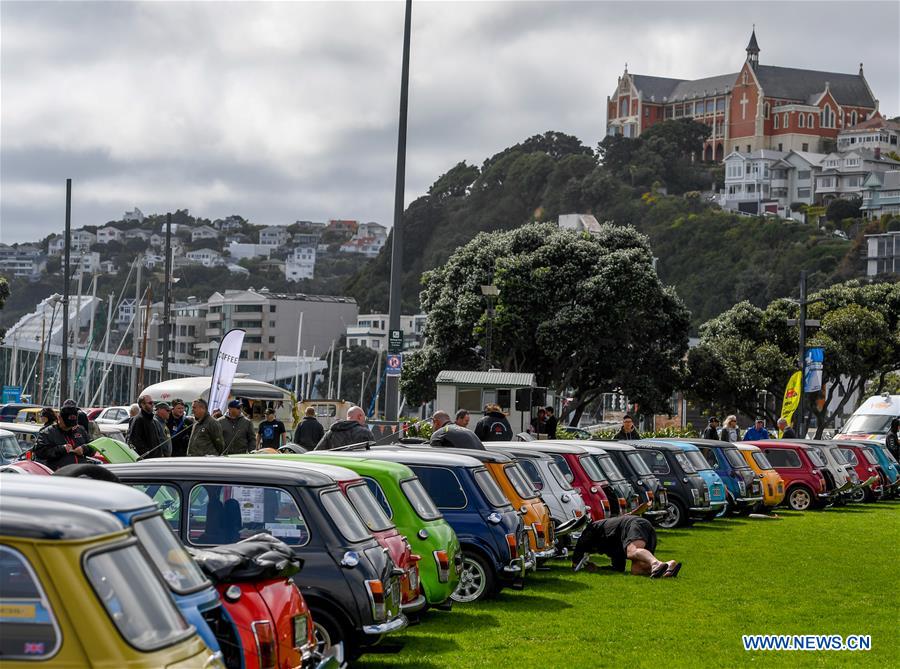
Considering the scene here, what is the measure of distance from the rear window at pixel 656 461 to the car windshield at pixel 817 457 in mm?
6970

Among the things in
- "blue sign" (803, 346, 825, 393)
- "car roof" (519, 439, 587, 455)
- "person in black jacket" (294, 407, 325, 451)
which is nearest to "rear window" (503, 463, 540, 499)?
"car roof" (519, 439, 587, 455)

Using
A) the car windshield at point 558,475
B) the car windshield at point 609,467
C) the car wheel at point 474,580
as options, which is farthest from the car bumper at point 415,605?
the car windshield at point 609,467

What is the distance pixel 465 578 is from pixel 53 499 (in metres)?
8.80

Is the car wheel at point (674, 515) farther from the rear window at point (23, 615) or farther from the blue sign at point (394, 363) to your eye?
the rear window at point (23, 615)

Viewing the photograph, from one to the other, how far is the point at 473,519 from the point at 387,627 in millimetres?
4195

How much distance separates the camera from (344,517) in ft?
34.2

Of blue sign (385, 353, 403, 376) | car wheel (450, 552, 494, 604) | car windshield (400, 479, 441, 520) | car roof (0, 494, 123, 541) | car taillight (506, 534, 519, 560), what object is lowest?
car wheel (450, 552, 494, 604)

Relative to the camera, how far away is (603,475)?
21.0 metres

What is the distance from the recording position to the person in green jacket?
61.3 feet

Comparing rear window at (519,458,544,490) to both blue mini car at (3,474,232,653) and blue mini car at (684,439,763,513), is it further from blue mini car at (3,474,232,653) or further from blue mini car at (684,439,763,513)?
blue mini car at (3,474,232,653)

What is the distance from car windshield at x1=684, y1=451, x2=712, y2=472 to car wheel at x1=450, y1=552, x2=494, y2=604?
11.9 m

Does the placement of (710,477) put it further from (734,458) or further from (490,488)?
(490,488)

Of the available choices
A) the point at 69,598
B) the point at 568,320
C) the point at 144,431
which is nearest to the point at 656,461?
the point at 144,431

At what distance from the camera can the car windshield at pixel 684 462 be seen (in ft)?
83.5
